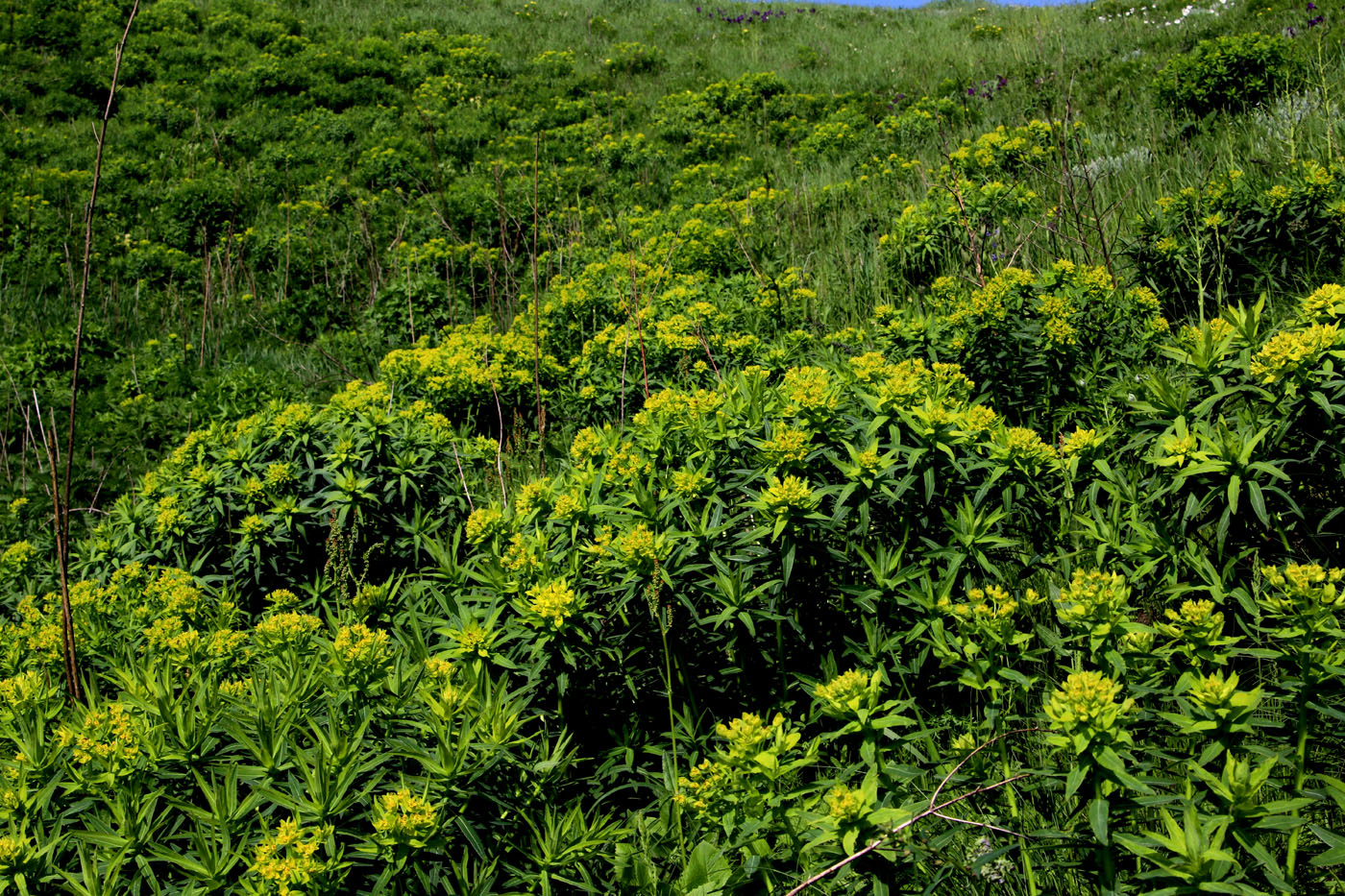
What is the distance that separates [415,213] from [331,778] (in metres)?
9.31

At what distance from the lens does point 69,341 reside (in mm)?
7070

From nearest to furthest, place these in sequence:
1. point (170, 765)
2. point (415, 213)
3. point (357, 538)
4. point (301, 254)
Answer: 1. point (170, 765)
2. point (357, 538)
3. point (301, 254)
4. point (415, 213)

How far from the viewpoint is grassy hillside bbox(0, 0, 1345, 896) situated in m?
1.94

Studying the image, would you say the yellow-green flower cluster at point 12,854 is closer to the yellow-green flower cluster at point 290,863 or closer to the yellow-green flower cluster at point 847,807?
the yellow-green flower cluster at point 290,863

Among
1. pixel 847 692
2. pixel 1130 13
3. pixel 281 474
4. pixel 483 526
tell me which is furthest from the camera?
pixel 1130 13

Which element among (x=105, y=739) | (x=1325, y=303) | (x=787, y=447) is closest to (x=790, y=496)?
(x=787, y=447)

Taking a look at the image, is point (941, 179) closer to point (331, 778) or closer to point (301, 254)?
point (331, 778)

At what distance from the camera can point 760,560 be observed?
102 inches

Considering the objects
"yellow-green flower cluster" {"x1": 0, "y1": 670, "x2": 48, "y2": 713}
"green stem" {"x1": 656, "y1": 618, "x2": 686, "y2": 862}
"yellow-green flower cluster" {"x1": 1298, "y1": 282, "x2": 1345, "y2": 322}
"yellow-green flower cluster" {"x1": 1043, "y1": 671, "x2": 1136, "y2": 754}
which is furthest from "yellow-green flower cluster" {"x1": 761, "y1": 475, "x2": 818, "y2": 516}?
"yellow-green flower cluster" {"x1": 0, "y1": 670, "x2": 48, "y2": 713}

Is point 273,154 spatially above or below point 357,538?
above

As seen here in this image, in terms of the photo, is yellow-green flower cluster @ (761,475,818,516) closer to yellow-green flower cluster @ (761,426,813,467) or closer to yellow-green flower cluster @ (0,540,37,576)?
yellow-green flower cluster @ (761,426,813,467)

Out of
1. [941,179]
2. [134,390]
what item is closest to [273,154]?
[134,390]

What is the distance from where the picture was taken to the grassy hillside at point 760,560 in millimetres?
1941

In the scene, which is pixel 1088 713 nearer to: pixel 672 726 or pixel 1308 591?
pixel 1308 591
